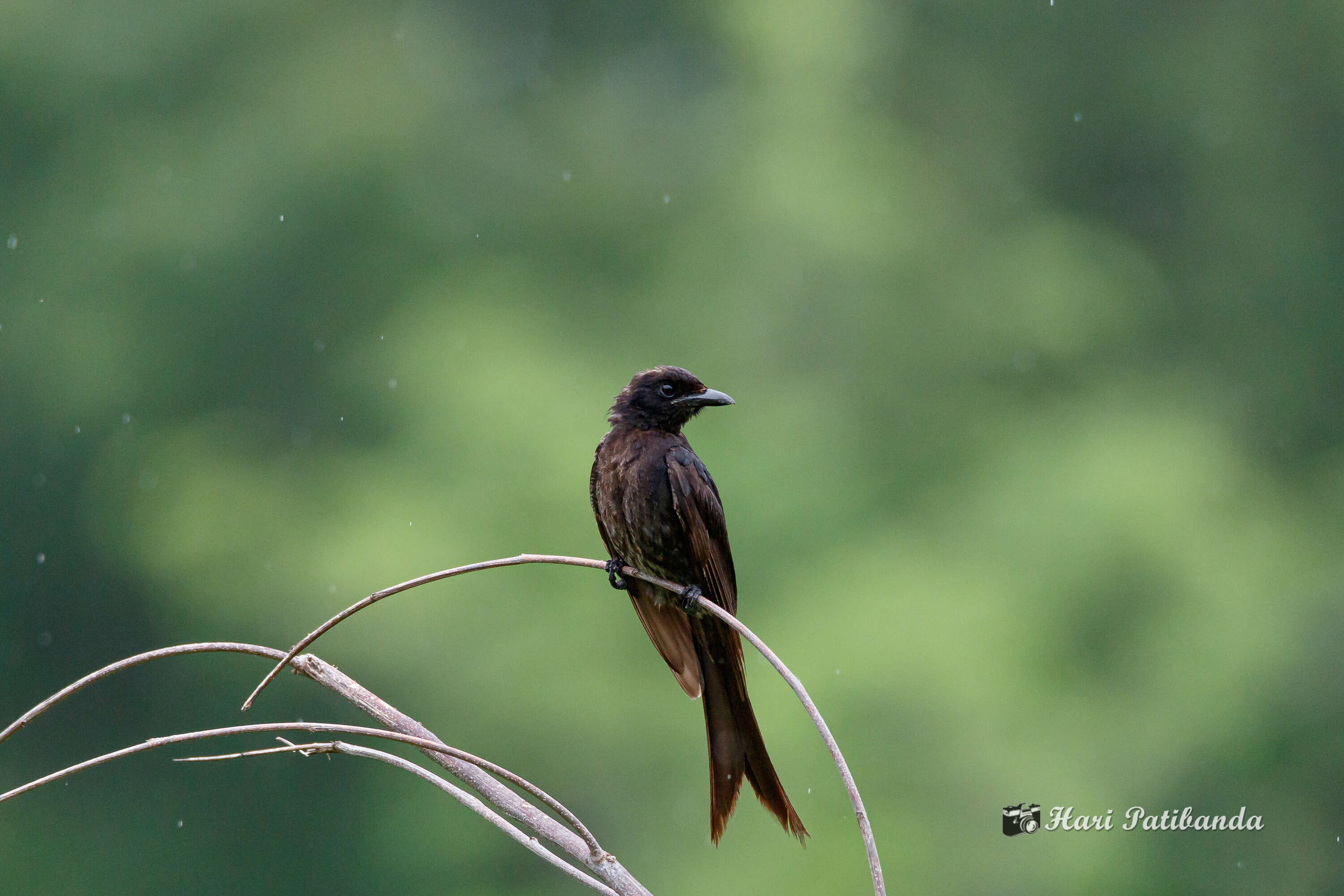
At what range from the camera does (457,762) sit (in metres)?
1.70

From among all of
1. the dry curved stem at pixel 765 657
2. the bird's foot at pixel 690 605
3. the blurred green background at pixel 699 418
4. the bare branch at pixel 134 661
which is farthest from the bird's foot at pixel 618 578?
the blurred green background at pixel 699 418

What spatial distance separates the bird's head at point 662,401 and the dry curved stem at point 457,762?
182 cm

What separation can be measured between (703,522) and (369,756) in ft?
5.40

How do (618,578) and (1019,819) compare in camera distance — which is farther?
(1019,819)

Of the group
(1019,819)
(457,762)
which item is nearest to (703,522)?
(457,762)

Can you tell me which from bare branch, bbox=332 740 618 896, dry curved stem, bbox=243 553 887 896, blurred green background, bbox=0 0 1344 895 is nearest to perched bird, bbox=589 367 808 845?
dry curved stem, bbox=243 553 887 896

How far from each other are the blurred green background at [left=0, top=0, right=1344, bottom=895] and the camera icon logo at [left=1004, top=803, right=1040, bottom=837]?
1.90 feet

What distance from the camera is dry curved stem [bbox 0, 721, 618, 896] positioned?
4.67ft

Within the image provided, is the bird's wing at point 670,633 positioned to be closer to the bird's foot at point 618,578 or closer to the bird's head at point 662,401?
the bird's foot at point 618,578

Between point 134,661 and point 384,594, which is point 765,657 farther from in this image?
point 134,661

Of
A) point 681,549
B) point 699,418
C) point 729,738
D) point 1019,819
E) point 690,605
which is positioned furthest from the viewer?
point 699,418

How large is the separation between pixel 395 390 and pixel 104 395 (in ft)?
8.82

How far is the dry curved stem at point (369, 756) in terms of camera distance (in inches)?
56.1

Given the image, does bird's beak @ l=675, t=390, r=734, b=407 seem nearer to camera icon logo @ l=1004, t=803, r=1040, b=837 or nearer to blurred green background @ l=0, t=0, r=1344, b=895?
camera icon logo @ l=1004, t=803, r=1040, b=837
